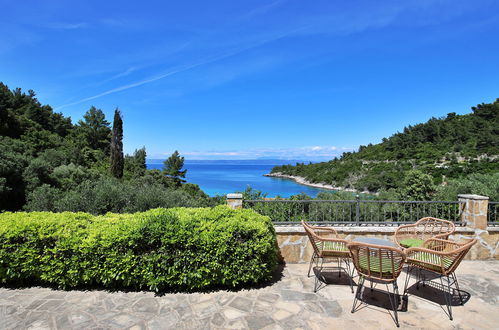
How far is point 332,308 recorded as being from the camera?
3.30 meters

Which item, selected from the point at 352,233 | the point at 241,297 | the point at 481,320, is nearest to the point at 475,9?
the point at 352,233

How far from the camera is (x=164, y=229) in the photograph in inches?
149

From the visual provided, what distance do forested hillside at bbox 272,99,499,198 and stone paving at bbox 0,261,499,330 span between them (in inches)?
606

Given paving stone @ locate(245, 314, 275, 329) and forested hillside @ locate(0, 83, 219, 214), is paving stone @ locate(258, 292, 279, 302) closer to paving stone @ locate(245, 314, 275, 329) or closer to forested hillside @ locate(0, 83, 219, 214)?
paving stone @ locate(245, 314, 275, 329)

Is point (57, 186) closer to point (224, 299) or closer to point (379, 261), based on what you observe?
point (224, 299)

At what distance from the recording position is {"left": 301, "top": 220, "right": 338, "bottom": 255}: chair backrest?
4039 mm

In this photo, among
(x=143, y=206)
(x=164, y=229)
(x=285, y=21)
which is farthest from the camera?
(x=285, y=21)

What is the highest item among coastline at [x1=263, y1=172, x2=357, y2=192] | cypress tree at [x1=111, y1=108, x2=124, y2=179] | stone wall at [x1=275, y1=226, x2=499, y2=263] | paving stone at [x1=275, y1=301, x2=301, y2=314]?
cypress tree at [x1=111, y1=108, x2=124, y2=179]

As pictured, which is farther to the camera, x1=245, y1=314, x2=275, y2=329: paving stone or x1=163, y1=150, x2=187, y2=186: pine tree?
x1=163, y1=150, x2=187, y2=186: pine tree

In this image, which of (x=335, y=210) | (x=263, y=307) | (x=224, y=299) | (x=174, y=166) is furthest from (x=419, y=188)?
(x=174, y=166)

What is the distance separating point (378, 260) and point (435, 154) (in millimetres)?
29388

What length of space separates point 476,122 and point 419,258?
3252 centimetres

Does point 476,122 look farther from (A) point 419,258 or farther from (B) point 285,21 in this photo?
(A) point 419,258

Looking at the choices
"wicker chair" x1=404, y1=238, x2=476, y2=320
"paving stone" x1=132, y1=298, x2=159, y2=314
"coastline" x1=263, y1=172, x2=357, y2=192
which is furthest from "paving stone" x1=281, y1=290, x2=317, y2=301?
"coastline" x1=263, y1=172, x2=357, y2=192
